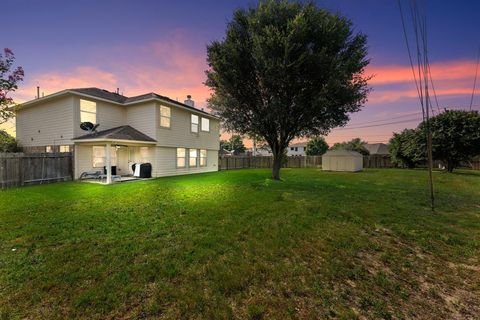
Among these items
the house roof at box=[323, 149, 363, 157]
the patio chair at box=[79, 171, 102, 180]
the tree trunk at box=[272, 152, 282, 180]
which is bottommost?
the patio chair at box=[79, 171, 102, 180]

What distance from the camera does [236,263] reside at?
3.26 meters

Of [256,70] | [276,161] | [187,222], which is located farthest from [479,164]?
[187,222]

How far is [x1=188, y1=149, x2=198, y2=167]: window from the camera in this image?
17.4m

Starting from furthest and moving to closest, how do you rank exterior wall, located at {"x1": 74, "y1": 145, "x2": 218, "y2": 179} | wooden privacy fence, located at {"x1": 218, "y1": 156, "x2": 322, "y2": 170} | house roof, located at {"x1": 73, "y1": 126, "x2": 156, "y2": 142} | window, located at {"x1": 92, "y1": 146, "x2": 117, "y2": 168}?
1. wooden privacy fence, located at {"x1": 218, "y1": 156, "x2": 322, "y2": 170}
2. window, located at {"x1": 92, "y1": 146, "x2": 117, "y2": 168}
3. exterior wall, located at {"x1": 74, "y1": 145, "x2": 218, "y2": 179}
4. house roof, located at {"x1": 73, "y1": 126, "x2": 156, "y2": 142}

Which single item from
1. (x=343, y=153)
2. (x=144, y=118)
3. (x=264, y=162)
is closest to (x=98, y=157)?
(x=144, y=118)

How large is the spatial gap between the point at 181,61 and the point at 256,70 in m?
4.78

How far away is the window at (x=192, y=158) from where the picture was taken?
17422 mm

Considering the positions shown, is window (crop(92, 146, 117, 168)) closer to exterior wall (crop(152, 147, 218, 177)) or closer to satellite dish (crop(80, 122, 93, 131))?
satellite dish (crop(80, 122, 93, 131))

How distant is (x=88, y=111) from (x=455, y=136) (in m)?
31.0

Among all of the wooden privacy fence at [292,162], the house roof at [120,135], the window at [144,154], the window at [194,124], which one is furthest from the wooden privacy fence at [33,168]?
the wooden privacy fence at [292,162]

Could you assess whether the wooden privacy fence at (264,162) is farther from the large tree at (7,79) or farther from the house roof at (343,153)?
the large tree at (7,79)

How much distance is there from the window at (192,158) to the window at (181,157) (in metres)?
0.54

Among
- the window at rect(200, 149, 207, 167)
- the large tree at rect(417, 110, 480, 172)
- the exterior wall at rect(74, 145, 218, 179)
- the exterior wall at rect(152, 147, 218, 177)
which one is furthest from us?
the large tree at rect(417, 110, 480, 172)

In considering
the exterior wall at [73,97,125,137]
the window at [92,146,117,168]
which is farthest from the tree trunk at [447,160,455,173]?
the window at [92,146,117,168]
